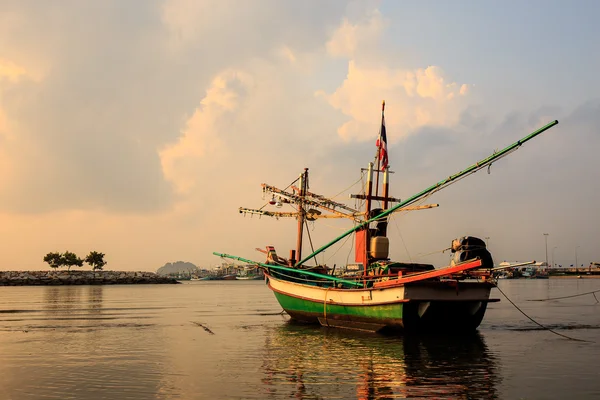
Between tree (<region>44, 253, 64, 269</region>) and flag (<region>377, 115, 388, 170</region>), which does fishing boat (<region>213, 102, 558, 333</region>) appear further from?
tree (<region>44, 253, 64, 269</region>)

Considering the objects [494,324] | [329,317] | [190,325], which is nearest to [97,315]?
[190,325]

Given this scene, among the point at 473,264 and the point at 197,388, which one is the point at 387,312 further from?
the point at 197,388

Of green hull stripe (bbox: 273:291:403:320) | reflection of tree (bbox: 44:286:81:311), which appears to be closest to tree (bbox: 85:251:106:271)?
reflection of tree (bbox: 44:286:81:311)

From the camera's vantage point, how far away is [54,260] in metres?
193

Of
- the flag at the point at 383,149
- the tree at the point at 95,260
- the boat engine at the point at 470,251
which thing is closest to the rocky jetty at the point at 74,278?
the tree at the point at 95,260

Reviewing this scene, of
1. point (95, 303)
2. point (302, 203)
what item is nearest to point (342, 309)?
point (302, 203)

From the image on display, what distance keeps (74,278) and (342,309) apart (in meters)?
149

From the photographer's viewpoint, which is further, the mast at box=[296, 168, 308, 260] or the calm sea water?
the mast at box=[296, 168, 308, 260]

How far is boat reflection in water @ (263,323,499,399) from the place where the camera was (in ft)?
58.2

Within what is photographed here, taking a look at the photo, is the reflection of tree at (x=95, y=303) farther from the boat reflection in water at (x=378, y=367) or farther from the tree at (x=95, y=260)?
the tree at (x=95, y=260)

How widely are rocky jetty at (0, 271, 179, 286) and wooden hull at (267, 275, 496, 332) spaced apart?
144441 millimetres

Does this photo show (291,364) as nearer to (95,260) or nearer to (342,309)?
(342,309)

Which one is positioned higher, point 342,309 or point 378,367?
point 342,309

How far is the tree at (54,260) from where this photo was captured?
193 meters
